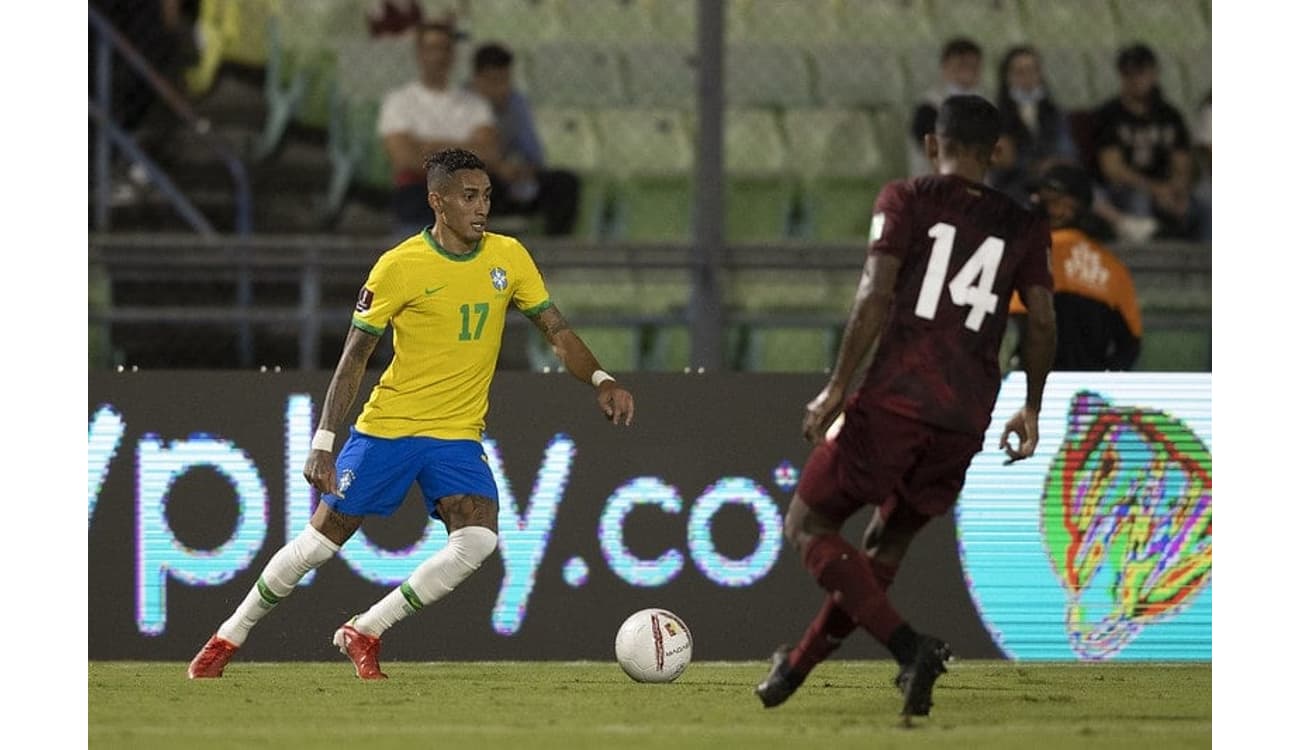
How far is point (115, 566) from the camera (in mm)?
9227

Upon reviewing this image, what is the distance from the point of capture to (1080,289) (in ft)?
32.1


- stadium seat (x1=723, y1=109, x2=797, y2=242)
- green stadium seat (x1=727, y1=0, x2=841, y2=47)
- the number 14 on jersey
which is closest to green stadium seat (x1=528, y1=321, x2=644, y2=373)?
stadium seat (x1=723, y1=109, x2=797, y2=242)

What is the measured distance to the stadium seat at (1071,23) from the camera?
45.1ft

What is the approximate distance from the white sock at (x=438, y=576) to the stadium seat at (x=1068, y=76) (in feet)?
21.1

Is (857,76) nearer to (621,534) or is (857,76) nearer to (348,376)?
(621,534)

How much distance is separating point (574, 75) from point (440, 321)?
17.6 feet

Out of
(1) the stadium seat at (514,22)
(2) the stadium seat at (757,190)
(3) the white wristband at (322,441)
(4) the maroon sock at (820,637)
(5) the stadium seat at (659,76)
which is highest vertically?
(1) the stadium seat at (514,22)

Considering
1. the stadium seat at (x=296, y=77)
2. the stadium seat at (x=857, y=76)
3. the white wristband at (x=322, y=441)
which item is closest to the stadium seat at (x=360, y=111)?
the stadium seat at (x=296, y=77)

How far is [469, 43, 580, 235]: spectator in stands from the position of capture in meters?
11.7

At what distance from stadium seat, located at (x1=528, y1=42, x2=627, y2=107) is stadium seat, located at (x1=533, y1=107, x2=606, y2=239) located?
17cm

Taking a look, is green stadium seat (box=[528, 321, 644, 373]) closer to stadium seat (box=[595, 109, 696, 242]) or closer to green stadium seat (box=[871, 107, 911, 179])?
stadium seat (box=[595, 109, 696, 242])

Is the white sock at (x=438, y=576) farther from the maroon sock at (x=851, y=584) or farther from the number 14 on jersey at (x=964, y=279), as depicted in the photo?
the number 14 on jersey at (x=964, y=279)

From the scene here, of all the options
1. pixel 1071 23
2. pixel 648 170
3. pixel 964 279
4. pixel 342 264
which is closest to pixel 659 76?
pixel 648 170

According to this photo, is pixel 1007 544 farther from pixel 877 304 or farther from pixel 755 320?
pixel 877 304
